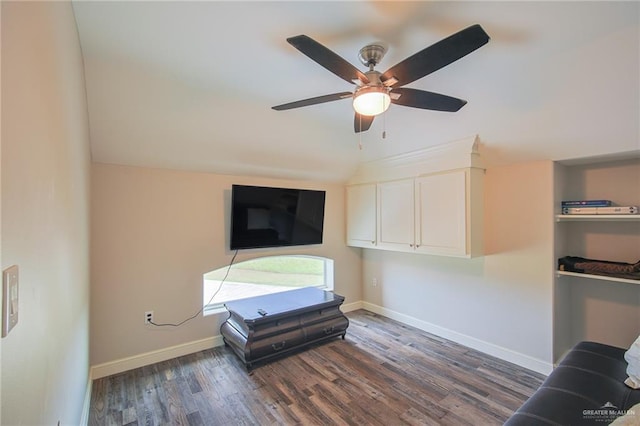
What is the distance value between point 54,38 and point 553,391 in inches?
119

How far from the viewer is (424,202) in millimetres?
3512

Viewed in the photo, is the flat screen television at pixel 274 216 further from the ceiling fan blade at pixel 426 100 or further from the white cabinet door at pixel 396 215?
the ceiling fan blade at pixel 426 100

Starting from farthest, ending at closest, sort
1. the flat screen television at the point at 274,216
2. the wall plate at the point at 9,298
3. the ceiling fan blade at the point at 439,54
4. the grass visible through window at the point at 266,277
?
1. the grass visible through window at the point at 266,277
2. the flat screen television at the point at 274,216
3. the ceiling fan blade at the point at 439,54
4. the wall plate at the point at 9,298

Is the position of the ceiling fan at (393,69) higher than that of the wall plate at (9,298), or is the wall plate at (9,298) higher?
the ceiling fan at (393,69)

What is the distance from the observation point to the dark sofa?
1468mm

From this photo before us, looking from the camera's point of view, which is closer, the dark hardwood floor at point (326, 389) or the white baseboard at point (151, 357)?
the dark hardwood floor at point (326, 389)

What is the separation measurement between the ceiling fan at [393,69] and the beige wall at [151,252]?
193cm

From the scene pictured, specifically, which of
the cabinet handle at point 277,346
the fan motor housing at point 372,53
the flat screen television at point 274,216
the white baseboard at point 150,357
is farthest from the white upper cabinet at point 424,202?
the white baseboard at point 150,357

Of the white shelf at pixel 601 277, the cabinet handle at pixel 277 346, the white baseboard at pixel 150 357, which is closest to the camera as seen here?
the white shelf at pixel 601 277

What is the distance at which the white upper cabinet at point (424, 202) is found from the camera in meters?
3.15

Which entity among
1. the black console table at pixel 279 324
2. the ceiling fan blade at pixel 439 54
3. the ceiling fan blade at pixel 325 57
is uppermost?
the ceiling fan blade at pixel 325 57

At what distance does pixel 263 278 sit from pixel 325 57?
3.15 m

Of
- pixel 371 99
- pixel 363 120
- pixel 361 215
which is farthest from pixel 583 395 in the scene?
pixel 361 215

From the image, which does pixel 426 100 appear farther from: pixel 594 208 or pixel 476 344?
pixel 476 344
